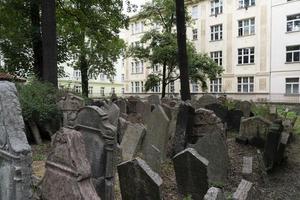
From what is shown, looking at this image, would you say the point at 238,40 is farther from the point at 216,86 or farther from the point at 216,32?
the point at 216,86

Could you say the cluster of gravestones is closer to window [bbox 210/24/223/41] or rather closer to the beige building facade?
the beige building facade

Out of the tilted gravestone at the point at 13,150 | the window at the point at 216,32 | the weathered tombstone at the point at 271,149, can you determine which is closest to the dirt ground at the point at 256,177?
the weathered tombstone at the point at 271,149

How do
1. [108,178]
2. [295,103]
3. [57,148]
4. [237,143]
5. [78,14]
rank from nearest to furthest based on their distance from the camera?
[57,148]
[108,178]
[237,143]
[78,14]
[295,103]

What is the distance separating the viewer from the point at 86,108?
5.27 metres

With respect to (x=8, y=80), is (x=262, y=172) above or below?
below

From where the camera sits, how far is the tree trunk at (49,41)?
1348 centimetres

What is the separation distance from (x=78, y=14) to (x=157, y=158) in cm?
1475

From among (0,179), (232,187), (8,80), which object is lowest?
(232,187)

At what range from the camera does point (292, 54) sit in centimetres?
3622

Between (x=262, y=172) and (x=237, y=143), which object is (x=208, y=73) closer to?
(x=237, y=143)

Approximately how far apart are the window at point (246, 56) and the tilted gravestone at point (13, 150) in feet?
125

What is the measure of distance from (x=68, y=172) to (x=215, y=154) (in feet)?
11.8

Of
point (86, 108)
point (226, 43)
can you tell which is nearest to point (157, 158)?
point (86, 108)

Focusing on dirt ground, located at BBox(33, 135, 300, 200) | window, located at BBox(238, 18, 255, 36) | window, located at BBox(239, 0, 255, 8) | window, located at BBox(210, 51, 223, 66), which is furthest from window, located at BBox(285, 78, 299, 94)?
dirt ground, located at BBox(33, 135, 300, 200)
